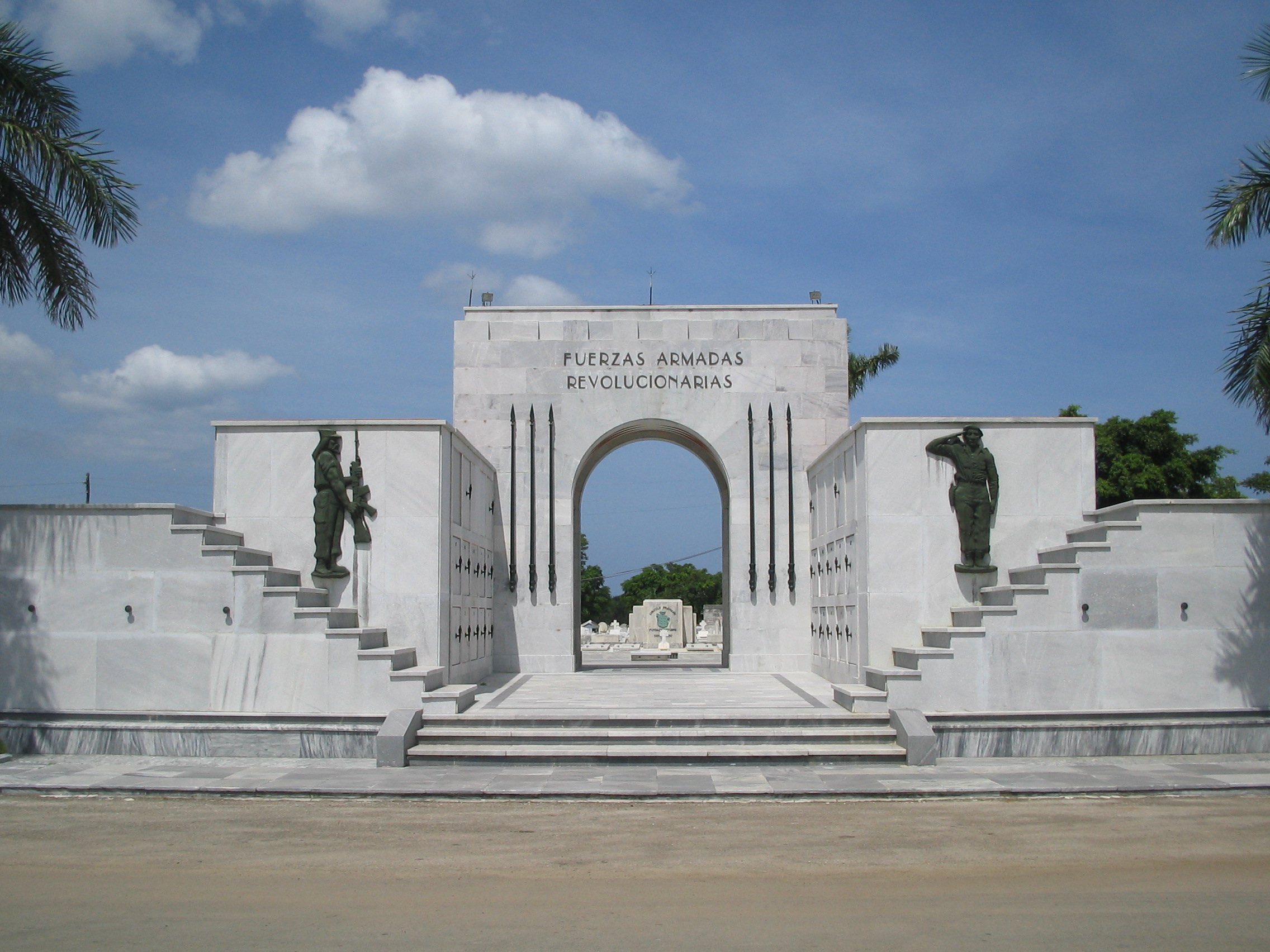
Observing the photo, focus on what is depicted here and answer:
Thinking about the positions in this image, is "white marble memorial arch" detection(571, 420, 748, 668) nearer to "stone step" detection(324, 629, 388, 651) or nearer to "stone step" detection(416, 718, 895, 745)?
"stone step" detection(324, 629, 388, 651)

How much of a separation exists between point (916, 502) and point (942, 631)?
7.58ft

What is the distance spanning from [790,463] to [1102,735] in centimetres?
917

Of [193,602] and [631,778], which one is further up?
[193,602]

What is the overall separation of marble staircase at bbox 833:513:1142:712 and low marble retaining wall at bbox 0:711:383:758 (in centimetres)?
623

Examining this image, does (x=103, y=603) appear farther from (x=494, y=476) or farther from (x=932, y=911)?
(x=932, y=911)

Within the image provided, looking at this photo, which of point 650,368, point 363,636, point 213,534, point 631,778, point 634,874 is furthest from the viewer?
point 650,368

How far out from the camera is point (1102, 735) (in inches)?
514

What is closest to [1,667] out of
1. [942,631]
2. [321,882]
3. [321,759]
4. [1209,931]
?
[321,759]

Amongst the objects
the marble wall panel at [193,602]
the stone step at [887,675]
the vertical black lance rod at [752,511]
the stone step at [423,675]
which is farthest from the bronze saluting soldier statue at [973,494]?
the marble wall panel at [193,602]

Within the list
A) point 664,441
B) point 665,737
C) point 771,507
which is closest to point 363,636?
point 665,737

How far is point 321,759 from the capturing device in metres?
12.8

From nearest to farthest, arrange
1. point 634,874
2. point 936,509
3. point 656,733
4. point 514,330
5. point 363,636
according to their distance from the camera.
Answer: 1. point 634,874
2. point 656,733
3. point 363,636
4. point 936,509
5. point 514,330

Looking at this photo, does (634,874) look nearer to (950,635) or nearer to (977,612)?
(950,635)

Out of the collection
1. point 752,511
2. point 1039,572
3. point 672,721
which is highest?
point 752,511
